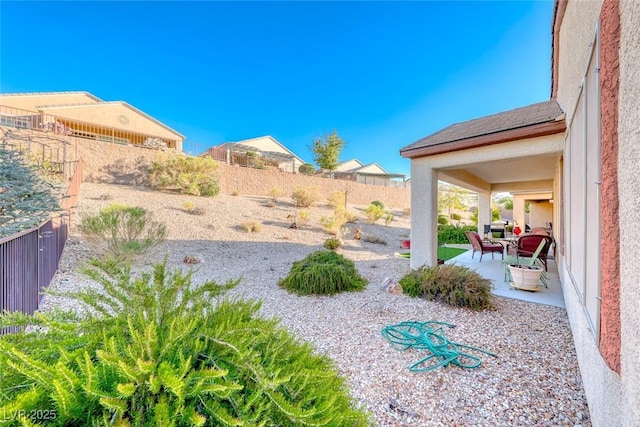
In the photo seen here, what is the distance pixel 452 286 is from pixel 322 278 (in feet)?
9.20

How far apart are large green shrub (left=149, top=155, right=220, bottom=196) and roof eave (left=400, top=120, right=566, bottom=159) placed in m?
14.9

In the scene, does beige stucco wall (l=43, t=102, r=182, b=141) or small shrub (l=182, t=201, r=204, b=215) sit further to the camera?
beige stucco wall (l=43, t=102, r=182, b=141)

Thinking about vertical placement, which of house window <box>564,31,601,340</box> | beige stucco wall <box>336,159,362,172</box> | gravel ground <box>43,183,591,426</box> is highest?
beige stucco wall <box>336,159,362,172</box>

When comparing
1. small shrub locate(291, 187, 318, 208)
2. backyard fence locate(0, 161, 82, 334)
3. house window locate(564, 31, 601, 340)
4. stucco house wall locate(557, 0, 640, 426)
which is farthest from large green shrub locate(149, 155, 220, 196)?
stucco house wall locate(557, 0, 640, 426)

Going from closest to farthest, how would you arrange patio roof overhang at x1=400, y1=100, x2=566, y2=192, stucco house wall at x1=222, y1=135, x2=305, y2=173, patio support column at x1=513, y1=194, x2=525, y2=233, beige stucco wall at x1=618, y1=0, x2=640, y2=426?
beige stucco wall at x1=618, y1=0, x2=640, y2=426 → patio roof overhang at x1=400, y1=100, x2=566, y2=192 → patio support column at x1=513, y1=194, x2=525, y2=233 → stucco house wall at x1=222, y1=135, x2=305, y2=173

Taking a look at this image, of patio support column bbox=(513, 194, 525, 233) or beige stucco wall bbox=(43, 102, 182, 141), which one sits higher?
beige stucco wall bbox=(43, 102, 182, 141)

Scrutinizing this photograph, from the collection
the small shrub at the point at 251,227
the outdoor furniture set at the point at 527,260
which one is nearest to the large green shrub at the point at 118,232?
the small shrub at the point at 251,227

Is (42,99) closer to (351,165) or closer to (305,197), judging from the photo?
(305,197)

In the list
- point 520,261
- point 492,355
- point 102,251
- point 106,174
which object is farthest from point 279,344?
point 106,174

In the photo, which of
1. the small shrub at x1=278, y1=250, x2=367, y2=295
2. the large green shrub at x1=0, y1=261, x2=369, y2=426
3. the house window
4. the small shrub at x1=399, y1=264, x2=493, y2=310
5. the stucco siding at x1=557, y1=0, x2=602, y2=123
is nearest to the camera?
the large green shrub at x1=0, y1=261, x2=369, y2=426

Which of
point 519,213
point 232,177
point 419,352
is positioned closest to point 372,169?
point 519,213

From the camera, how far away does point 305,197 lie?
2053 cm

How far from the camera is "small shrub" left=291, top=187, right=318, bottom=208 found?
808 inches

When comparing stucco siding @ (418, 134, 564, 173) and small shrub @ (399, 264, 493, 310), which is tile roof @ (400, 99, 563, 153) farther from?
small shrub @ (399, 264, 493, 310)
